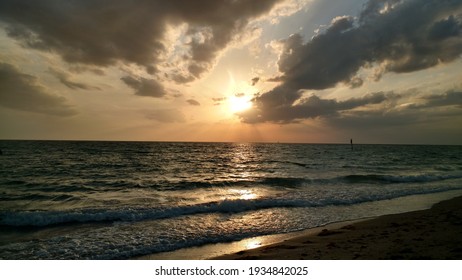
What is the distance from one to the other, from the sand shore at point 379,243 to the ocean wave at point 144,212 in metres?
5.31

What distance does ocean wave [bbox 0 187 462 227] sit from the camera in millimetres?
13570

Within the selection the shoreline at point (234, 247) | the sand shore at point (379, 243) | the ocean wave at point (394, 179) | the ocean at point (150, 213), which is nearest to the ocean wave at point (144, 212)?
the ocean at point (150, 213)

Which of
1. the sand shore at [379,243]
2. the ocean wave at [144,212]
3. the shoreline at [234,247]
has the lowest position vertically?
the shoreline at [234,247]

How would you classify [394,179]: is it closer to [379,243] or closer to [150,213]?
[379,243]

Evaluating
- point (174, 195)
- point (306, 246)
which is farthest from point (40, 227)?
point (306, 246)

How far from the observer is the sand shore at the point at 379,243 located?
7969 mm

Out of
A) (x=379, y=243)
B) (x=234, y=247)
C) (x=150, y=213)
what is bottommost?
(x=234, y=247)

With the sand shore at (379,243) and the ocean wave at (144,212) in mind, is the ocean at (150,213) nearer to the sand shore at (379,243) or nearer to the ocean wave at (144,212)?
the ocean wave at (144,212)

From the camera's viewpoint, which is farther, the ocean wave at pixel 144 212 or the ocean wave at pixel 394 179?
the ocean wave at pixel 394 179

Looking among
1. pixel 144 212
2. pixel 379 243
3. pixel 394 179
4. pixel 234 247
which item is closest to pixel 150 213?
pixel 144 212

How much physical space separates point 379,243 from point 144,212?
37.8 feet

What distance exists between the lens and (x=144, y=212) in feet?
48.1

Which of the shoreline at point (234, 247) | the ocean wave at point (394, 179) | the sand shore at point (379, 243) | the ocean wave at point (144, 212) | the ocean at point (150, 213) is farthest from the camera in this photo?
the ocean wave at point (394, 179)
